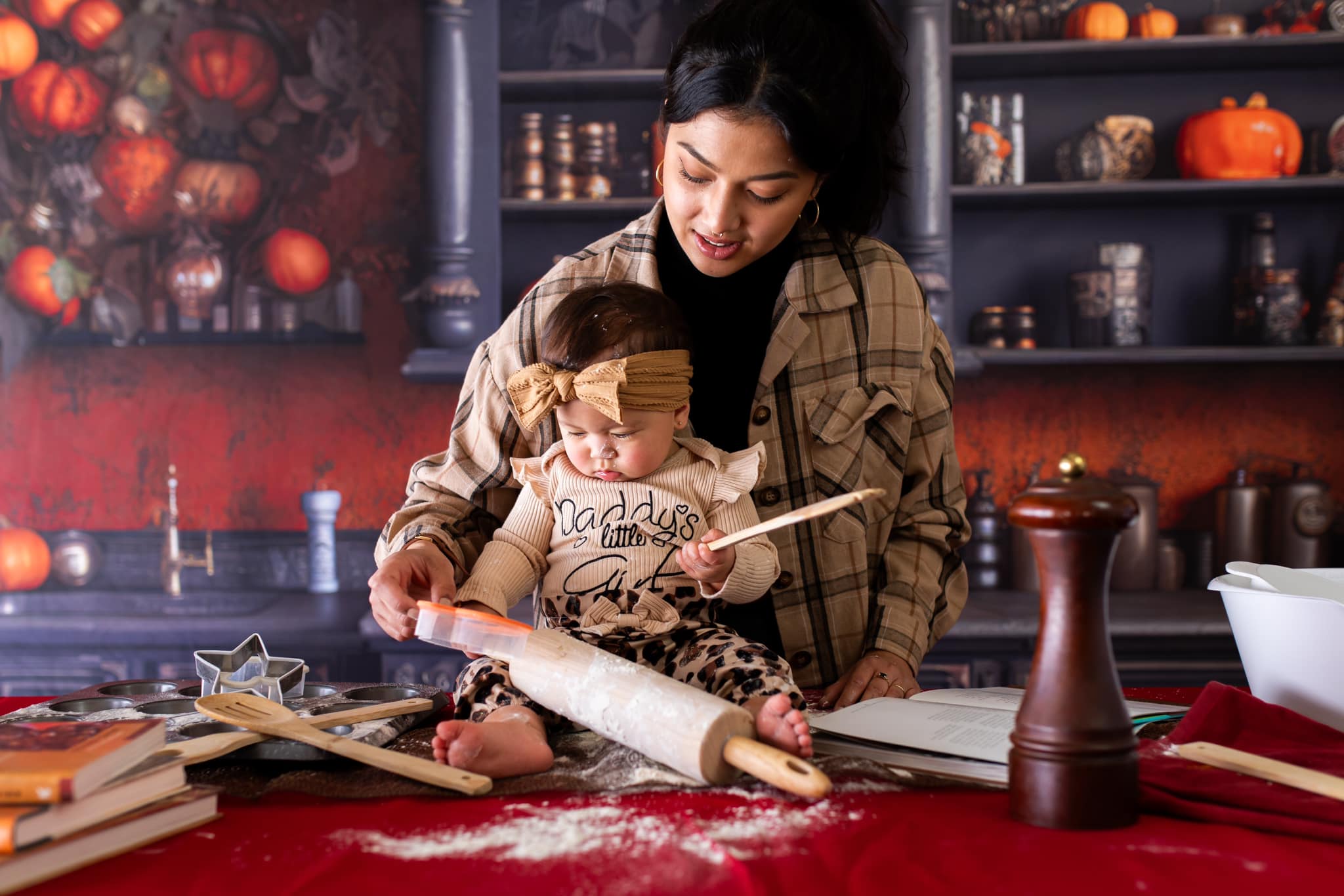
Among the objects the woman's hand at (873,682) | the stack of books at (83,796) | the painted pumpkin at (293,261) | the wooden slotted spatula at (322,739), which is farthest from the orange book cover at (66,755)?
the painted pumpkin at (293,261)

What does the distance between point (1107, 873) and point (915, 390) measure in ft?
3.10

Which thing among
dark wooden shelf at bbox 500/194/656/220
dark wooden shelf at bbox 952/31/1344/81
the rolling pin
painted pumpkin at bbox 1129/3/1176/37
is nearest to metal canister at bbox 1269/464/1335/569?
dark wooden shelf at bbox 952/31/1344/81

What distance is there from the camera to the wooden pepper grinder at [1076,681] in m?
0.82

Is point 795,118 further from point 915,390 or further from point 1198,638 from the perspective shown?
point 1198,638

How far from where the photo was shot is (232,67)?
3.54 metres

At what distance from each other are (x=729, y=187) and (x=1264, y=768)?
2.67 ft

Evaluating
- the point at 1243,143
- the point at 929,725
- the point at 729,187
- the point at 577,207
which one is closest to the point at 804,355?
the point at 729,187

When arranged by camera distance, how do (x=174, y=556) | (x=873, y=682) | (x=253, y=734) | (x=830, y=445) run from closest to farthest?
(x=253, y=734), (x=873, y=682), (x=830, y=445), (x=174, y=556)

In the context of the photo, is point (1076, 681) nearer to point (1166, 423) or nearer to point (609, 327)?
point (609, 327)

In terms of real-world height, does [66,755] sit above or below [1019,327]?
below

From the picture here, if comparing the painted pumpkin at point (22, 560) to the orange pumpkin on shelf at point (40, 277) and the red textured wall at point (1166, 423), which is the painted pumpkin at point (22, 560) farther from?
the red textured wall at point (1166, 423)

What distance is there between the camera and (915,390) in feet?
5.35

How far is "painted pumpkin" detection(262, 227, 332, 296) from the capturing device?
349 centimetres

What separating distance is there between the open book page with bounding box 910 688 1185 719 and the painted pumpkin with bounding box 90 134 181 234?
3.08m
